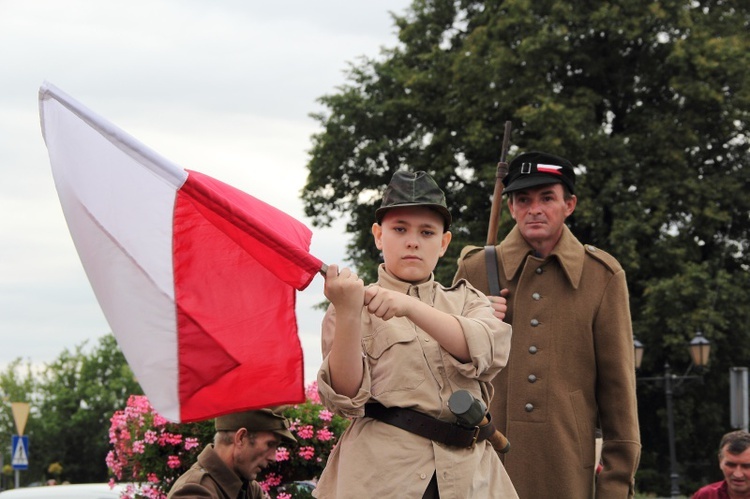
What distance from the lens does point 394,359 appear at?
4062mm

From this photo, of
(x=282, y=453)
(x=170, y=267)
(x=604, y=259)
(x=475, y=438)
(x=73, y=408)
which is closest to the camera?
(x=475, y=438)

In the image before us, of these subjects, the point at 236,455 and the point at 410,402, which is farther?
the point at 236,455

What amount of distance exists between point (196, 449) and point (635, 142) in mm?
21188

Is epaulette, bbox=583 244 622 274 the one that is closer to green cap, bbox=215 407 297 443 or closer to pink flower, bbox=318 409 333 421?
green cap, bbox=215 407 297 443

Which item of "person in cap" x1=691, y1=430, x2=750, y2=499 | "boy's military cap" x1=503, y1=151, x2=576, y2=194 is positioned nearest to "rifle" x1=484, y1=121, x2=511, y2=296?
"boy's military cap" x1=503, y1=151, x2=576, y2=194

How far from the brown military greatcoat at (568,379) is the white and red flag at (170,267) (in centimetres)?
96

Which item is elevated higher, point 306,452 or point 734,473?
point 306,452

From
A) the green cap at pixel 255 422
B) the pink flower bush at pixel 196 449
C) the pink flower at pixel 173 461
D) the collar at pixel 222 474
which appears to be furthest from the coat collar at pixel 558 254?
the pink flower at pixel 173 461

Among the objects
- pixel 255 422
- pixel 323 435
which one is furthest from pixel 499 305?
pixel 323 435

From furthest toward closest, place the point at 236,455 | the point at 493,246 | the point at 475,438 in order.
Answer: the point at 236,455, the point at 493,246, the point at 475,438

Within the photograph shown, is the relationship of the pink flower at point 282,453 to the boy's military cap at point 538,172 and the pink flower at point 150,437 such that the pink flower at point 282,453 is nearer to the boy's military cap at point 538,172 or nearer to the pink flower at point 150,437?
the pink flower at point 150,437

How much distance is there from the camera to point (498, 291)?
5359 millimetres

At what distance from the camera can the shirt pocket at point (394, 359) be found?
4043mm

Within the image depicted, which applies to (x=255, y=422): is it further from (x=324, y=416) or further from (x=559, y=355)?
(x=559, y=355)
